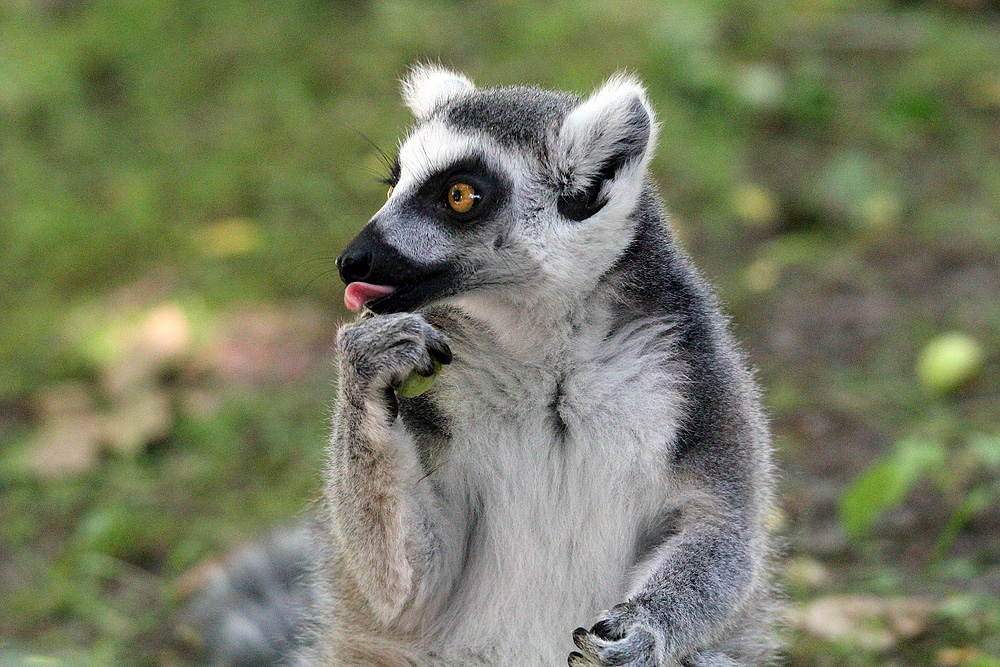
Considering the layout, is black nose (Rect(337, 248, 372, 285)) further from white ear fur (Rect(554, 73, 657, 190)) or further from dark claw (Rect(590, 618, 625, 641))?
dark claw (Rect(590, 618, 625, 641))

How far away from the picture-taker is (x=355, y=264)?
2.99 metres

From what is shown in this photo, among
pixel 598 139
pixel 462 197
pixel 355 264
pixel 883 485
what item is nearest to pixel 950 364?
pixel 883 485

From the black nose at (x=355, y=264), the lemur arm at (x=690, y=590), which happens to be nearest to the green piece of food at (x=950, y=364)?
the lemur arm at (x=690, y=590)

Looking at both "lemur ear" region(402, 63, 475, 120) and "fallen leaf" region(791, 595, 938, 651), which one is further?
"fallen leaf" region(791, 595, 938, 651)

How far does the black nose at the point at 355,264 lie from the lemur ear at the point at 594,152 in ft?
2.01

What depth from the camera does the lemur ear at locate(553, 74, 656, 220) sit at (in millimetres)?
3309

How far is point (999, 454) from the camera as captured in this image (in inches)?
155

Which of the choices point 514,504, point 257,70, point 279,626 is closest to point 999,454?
point 514,504

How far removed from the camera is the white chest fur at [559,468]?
3.12 metres

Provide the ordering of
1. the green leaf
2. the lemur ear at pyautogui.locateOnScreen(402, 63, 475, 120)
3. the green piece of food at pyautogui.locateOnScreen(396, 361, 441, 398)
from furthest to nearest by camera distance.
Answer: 1. the green leaf
2. the lemur ear at pyautogui.locateOnScreen(402, 63, 475, 120)
3. the green piece of food at pyautogui.locateOnScreen(396, 361, 441, 398)

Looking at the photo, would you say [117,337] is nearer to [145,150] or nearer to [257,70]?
[145,150]

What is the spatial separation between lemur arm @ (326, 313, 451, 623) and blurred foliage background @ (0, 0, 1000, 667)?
1.41m

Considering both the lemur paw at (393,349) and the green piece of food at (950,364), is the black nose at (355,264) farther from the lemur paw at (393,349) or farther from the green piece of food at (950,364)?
the green piece of food at (950,364)

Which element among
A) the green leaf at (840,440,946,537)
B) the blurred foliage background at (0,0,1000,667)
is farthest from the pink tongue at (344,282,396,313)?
the green leaf at (840,440,946,537)
